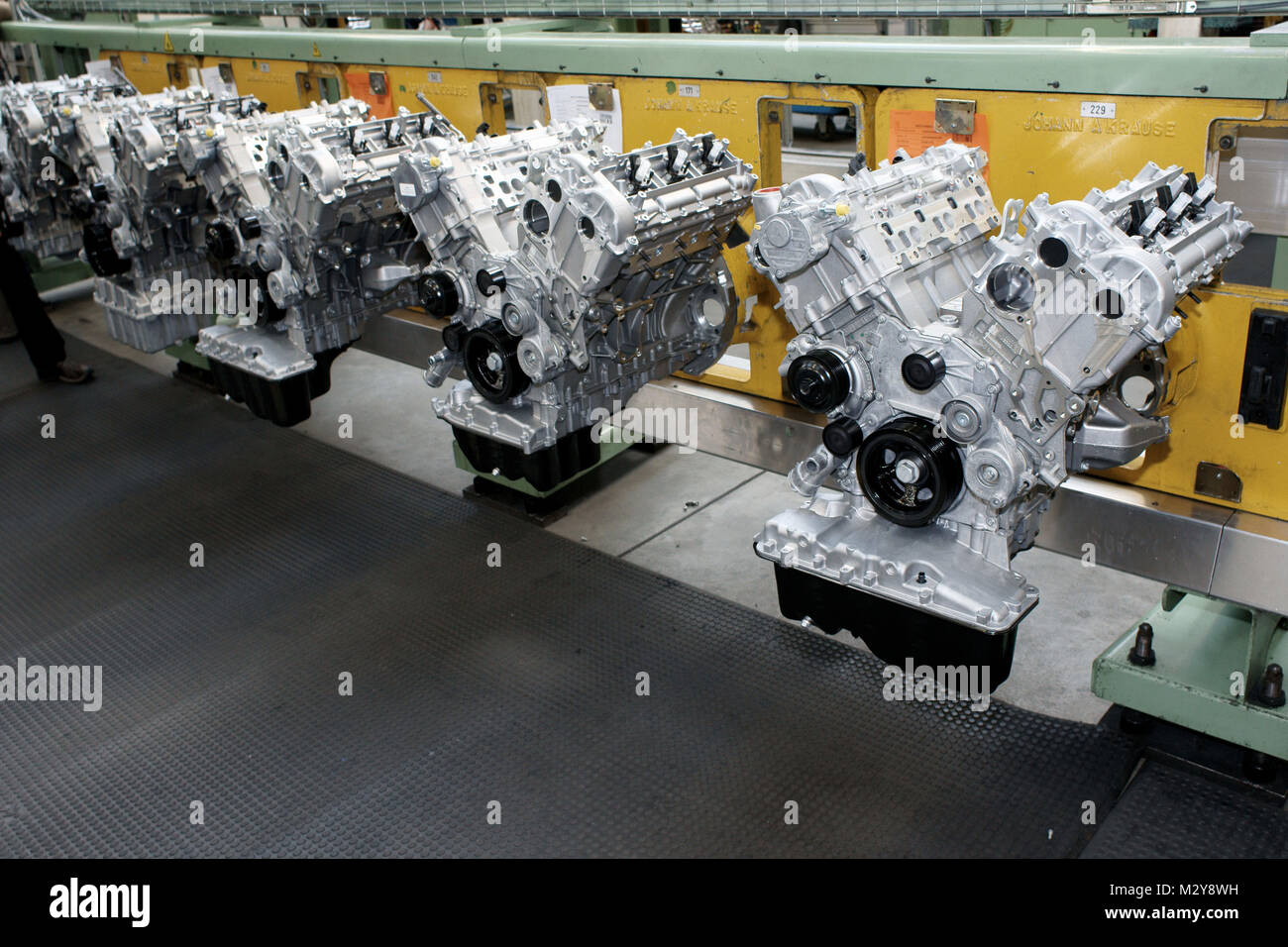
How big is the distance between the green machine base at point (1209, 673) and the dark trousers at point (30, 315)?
242 inches

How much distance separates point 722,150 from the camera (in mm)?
3350

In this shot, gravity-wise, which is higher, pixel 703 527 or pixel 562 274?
pixel 562 274

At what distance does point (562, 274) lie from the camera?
3.26m

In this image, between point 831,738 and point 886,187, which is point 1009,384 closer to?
point 886,187

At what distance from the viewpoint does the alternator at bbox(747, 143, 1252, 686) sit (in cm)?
235

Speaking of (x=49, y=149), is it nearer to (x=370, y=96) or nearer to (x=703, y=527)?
(x=370, y=96)

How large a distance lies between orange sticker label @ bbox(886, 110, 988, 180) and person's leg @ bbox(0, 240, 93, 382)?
5.31 m

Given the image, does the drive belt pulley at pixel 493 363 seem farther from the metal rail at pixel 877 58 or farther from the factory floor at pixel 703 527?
the factory floor at pixel 703 527

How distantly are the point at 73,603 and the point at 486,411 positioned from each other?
7.28ft

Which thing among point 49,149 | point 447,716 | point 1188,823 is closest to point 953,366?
point 1188,823

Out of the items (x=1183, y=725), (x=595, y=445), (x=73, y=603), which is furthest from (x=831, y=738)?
(x=73, y=603)

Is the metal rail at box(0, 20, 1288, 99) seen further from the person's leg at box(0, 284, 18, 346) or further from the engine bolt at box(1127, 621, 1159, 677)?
the person's leg at box(0, 284, 18, 346)

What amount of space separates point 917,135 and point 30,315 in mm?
5605

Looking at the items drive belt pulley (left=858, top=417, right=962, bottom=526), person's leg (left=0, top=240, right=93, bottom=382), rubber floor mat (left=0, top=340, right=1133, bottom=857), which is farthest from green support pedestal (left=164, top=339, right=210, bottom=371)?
drive belt pulley (left=858, top=417, right=962, bottom=526)
